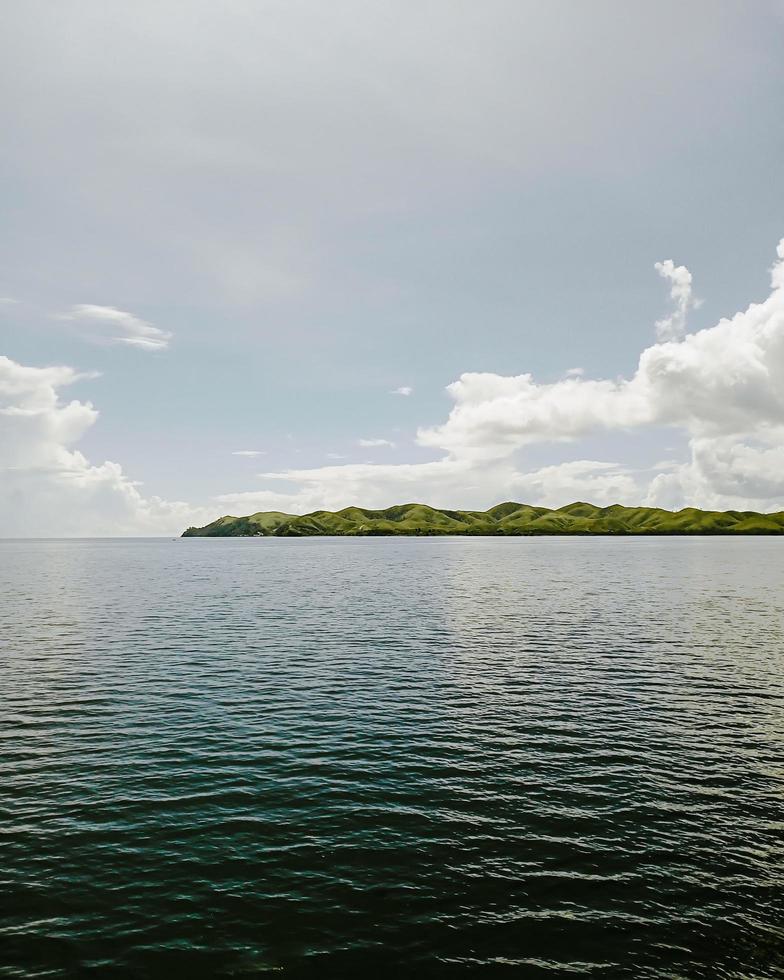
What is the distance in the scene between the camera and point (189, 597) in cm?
11194

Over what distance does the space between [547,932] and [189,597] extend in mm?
102860

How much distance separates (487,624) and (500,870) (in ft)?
184

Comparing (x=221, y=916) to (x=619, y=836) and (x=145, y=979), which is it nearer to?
(x=145, y=979)

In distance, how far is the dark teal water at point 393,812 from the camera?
17391 mm

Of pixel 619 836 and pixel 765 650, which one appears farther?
pixel 765 650

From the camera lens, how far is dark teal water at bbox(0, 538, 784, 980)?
17.4m

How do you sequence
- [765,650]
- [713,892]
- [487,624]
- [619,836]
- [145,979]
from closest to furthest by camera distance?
1. [145,979]
2. [713,892]
3. [619,836]
4. [765,650]
5. [487,624]

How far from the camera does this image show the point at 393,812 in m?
25.4

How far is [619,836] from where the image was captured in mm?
23203

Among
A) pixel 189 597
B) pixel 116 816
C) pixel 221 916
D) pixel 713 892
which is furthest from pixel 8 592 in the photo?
pixel 713 892

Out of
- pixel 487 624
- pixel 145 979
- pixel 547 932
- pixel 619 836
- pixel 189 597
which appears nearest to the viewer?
pixel 145 979

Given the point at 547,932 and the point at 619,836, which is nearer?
the point at 547,932

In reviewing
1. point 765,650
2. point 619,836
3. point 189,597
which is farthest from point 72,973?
point 189,597

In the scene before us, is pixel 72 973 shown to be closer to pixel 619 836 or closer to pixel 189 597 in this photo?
pixel 619 836
